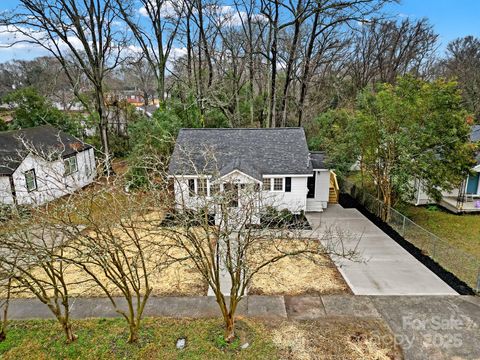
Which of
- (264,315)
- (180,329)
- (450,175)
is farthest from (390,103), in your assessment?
(180,329)

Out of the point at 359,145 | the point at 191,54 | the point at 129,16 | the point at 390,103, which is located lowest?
the point at 359,145

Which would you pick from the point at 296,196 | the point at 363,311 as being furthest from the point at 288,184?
the point at 363,311

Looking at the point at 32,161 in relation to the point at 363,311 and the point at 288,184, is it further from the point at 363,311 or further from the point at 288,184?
the point at 363,311

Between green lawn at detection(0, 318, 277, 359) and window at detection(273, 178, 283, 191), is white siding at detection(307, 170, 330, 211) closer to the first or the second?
window at detection(273, 178, 283, 191)

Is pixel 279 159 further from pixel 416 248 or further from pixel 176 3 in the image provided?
pixel 176 3

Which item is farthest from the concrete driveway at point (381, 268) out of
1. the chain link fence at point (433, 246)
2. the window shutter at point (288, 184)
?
the window shutter at point (288, 184)

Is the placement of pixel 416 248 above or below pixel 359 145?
below

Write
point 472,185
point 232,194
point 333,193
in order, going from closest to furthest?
1. point 232,194
2. point 472,185
3. point 333,193
